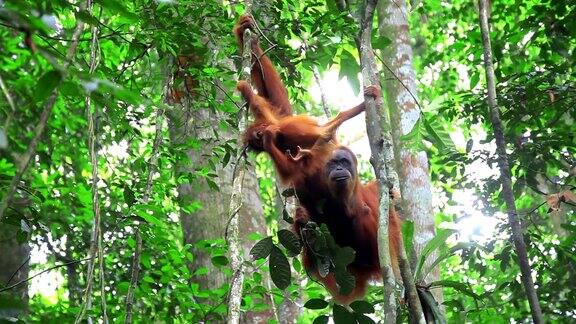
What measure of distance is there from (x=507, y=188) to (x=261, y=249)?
166 centimetres

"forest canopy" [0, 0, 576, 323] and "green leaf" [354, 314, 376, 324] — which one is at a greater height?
"forest canopy" [0, 0, 576, 323]

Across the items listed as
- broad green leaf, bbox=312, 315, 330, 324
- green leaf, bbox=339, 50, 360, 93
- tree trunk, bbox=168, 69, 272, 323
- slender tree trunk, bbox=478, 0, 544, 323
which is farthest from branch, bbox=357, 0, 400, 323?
tree trunk, bbox=168, 69, 272, 323

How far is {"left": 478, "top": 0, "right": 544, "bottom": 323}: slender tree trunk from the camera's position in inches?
141

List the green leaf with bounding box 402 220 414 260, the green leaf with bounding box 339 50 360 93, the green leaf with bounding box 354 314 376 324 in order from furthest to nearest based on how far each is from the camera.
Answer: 1. the green leaf with bounding box 339 50 360 93
2. the green leaf with bounding box 402 220 414 260
3. the green leaf with bounding box 354 314 376 324

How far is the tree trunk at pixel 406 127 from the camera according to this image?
491cm

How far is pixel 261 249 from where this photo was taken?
3.22 m

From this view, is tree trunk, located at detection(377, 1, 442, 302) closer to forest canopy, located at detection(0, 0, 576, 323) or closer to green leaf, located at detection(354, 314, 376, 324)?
forest canopy, located at detection(0, 0, 576, 323)

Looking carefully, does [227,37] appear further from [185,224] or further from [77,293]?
[77,293]

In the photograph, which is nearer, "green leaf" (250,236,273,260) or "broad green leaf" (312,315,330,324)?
"green leaf" (250,236,273,260)

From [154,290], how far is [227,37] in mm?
1910

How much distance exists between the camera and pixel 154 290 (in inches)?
187

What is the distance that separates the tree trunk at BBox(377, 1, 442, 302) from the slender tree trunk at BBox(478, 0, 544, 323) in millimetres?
605

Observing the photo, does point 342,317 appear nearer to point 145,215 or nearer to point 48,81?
point 145,215

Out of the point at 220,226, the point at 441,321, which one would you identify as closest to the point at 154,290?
the point at 220,226
